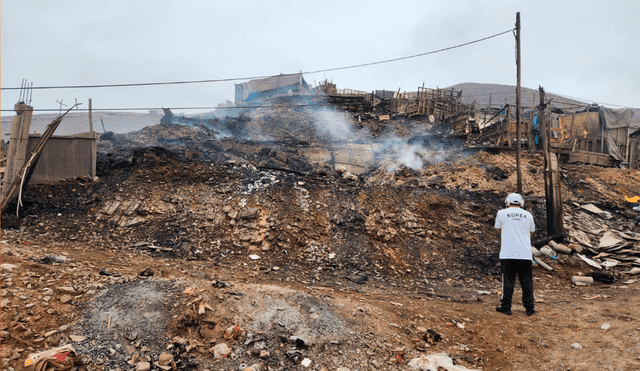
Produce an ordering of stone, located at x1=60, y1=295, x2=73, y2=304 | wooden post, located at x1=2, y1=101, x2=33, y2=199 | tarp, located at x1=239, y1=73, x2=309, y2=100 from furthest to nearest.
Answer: tarp, located at x1=239, y1=73, x2=309, y2=100 < wooden post, located at x1=2, y1=101, x2=33, y2=199 < stone, located at x1=60, y1=295, x2=73, y2=304

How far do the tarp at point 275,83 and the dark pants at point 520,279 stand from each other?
30158 millimetres

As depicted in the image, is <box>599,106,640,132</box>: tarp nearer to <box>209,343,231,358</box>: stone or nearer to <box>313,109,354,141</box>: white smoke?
<box>313,109,354,141</box>: white smoke

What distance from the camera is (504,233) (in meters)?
4.84

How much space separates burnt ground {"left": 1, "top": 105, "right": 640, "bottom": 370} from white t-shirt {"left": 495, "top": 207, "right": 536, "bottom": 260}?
84 cm

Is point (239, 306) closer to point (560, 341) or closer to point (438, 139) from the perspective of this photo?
point (560, 341)

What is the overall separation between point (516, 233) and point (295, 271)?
412 centimetres

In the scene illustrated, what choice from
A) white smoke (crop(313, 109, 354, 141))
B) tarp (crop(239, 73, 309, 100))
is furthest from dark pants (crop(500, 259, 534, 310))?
tarp (crop(239, 73, 309, 100))

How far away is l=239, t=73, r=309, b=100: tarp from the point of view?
1313 inches

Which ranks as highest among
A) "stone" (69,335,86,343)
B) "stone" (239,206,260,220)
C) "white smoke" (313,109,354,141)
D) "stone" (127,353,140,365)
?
"white smoke" (313,109,354,141)

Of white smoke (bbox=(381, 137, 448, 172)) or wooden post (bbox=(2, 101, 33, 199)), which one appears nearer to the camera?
wooden post (bbox=(2, 101, 33, 199))

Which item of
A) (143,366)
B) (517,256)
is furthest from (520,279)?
(143,366)

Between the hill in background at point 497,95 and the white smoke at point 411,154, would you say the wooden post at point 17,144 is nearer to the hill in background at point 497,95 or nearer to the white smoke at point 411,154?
the white smoke at point 411,154

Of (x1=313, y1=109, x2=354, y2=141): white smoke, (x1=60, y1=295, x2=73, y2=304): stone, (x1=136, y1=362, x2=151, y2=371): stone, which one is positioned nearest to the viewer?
(x1=136, y1=362, x2=151, y2=371): stone

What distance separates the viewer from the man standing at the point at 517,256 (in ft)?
15.4
